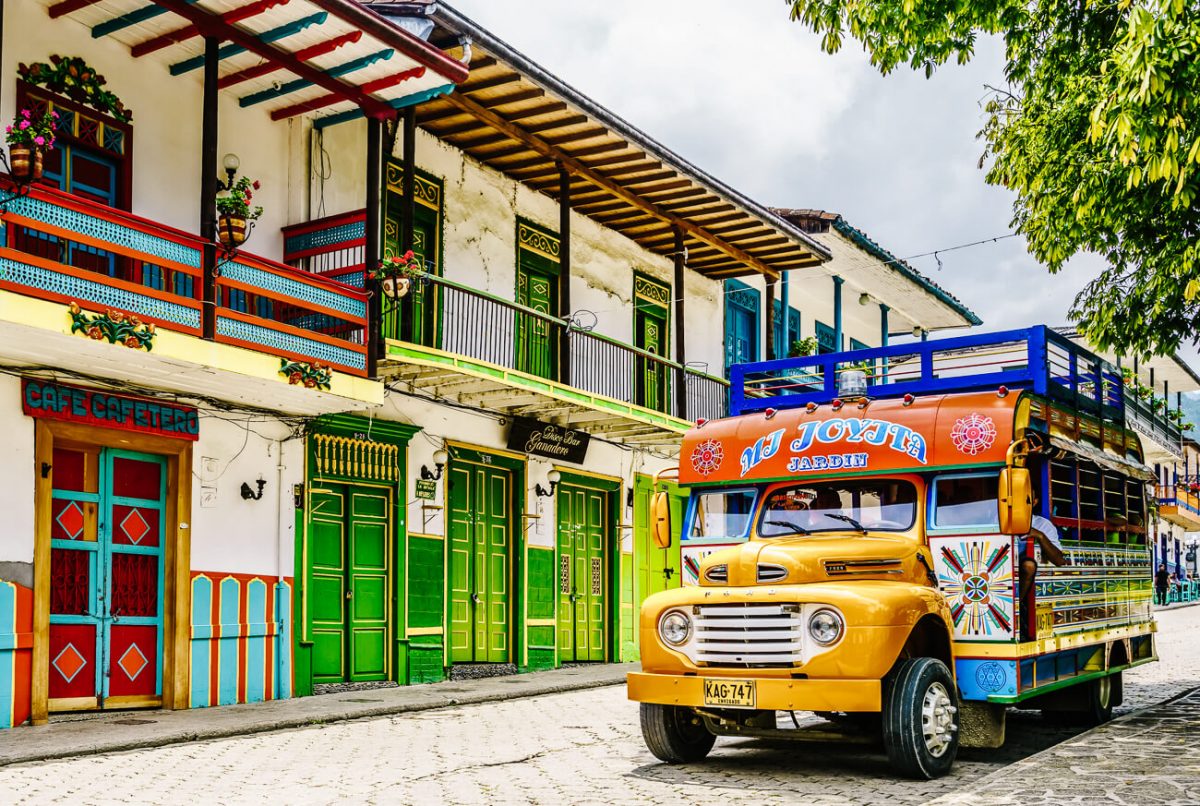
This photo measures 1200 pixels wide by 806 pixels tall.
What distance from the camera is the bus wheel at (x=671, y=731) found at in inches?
340

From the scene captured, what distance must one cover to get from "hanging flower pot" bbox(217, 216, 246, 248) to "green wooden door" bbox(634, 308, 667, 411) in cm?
865

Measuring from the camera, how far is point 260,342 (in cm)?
1191

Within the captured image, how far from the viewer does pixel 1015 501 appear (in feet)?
27.6

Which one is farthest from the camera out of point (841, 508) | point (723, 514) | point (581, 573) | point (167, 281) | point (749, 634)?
point (581, 573)

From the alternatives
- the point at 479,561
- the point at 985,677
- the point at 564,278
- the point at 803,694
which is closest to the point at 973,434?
the point at 985,677

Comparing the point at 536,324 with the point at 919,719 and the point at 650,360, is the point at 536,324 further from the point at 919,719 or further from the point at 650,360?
the point at 919,719

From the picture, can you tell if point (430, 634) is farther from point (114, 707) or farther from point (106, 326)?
point (106, 326)

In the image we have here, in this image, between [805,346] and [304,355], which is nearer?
[304,355]

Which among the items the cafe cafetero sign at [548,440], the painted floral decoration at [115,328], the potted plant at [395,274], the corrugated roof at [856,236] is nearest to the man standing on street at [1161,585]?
the corrugated roof at [856,236]

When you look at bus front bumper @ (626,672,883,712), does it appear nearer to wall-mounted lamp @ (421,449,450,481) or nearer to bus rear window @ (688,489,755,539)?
bus rear window @ (688,489,755,539)

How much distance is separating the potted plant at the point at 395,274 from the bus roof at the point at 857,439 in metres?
4.30

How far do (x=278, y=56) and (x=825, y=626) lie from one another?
7.55 m

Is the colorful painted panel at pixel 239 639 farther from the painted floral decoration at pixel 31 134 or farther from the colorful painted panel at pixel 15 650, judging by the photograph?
the painted floral decoration at pixel 31 134

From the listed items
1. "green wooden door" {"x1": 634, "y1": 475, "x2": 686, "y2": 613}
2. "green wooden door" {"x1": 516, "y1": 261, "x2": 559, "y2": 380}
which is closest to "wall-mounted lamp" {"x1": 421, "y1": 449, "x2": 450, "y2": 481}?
"green wooden door" {"x1": 516, "y1": 261, "x2": 559, "y2": 380}
